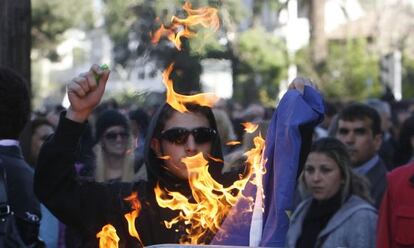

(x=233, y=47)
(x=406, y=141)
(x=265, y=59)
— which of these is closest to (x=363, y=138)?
(x=406, y=141)

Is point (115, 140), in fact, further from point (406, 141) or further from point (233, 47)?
point (406, 141)

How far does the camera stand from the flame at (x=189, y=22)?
4801mm

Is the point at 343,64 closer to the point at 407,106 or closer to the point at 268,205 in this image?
the point at 407,106

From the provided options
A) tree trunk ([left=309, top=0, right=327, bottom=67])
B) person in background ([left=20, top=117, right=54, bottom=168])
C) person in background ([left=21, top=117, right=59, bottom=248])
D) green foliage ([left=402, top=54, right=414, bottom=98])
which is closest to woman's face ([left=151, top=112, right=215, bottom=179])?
person in background ([left=21, top=117, right=59, bottom=248])

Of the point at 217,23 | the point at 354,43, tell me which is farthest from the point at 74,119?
the point at 354,43

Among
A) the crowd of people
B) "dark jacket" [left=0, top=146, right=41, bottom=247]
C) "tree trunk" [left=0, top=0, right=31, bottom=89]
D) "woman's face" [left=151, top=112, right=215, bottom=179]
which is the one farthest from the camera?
"tree trunk" [left=0, top=0, right=31, bottom=89]

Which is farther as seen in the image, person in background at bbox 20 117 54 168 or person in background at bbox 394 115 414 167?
person in background at bbox 394 115 414 167

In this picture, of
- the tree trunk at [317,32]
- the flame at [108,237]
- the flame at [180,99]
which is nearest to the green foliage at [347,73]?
the tree trunk at [317,32]

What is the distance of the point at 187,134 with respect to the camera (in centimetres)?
441

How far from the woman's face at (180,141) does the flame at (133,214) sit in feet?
0.58

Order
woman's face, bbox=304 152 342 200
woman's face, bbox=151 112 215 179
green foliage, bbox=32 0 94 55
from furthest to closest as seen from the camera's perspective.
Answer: green foliage, bbox=32 0 94 55 < woman's face, bbox=304 152 342 200 < woman's face, bbox=151 112 215 179

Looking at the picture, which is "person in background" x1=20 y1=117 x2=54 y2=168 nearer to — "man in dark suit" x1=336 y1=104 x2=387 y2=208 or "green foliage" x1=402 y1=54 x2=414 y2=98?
"man in dark suit" x1=336 y1=104 x2=387 y2=208

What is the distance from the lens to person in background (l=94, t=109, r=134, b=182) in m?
7.46

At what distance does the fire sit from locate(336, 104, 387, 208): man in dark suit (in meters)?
3.73
